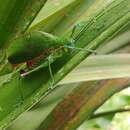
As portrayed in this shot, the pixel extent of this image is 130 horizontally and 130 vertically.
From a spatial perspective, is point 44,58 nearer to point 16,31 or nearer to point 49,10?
point 16,31

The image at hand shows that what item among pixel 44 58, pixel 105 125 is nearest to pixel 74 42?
pixel 44 58

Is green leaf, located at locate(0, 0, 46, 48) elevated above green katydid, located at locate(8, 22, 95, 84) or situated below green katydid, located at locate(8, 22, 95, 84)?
above

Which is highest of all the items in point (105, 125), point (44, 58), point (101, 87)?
point (44, 58)

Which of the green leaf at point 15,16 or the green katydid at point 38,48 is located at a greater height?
the green leaf at point 15,16

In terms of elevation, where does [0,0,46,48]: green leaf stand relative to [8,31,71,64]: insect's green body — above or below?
above

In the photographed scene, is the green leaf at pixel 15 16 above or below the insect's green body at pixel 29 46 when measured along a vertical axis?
above

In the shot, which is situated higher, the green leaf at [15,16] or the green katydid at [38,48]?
the green leaf at [15,16]

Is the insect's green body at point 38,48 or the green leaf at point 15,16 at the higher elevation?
the green leaf at point 15,16

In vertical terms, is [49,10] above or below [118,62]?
above

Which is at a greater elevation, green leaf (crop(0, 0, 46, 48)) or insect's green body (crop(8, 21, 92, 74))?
green leaf (crop(0, 0, 46, 48))

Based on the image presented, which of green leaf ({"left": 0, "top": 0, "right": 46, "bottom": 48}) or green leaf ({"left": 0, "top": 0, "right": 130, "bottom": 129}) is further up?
green leaf ({"left": 0, "top": 0, "right": 46, "bottom": 48})

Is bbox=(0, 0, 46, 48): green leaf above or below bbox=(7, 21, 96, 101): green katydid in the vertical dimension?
above
